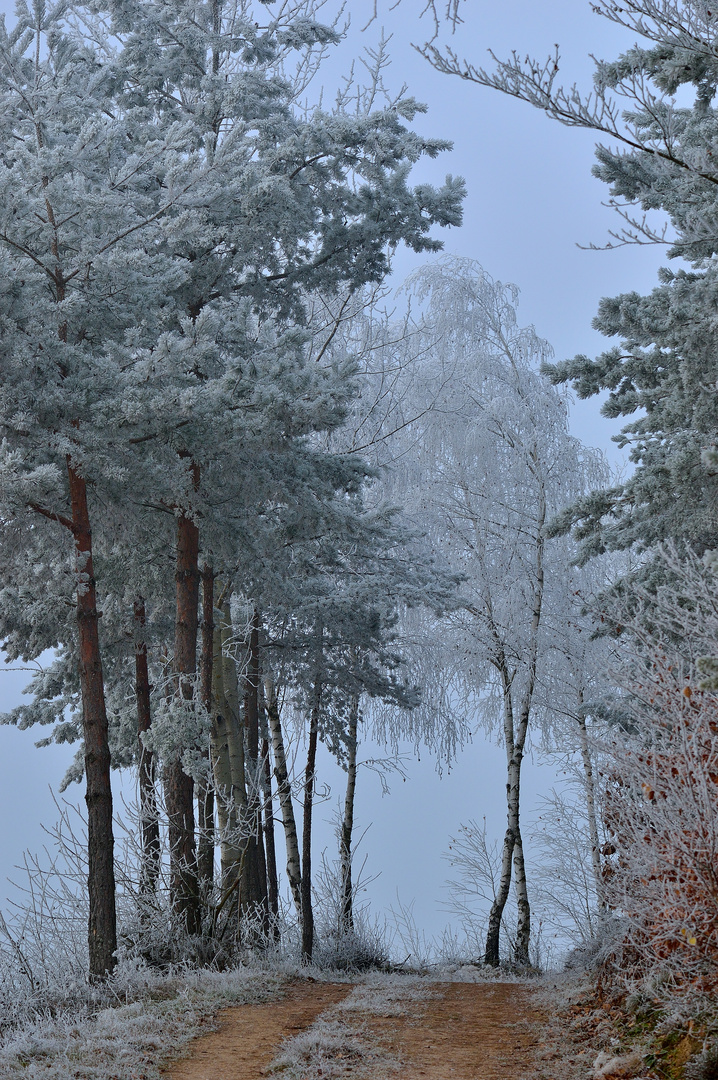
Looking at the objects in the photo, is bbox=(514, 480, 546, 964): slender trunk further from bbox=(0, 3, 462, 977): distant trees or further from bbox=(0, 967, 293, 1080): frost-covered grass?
bbox=(0, 967, 293, 1080): frost-covered grass

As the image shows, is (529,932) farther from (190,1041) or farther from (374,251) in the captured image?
(374,251)

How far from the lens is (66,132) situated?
Answer: 9406mm

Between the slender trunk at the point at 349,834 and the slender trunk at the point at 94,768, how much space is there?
5307 millimetres

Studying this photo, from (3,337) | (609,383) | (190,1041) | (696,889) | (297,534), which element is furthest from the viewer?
(297,534)

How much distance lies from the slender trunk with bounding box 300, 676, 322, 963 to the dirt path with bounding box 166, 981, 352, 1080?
12.4 ft

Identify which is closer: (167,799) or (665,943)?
(665,943)

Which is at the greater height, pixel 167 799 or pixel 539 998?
pixel 167 799

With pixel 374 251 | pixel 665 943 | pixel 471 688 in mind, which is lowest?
pixel 665 943

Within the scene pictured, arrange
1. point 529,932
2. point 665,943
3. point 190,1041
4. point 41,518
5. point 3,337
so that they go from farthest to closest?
point 529,932
point 41,518
point 3,337
point 190,1041
point 665,943

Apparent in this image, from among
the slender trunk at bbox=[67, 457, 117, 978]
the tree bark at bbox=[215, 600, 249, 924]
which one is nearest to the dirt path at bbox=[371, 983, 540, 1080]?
the slender trunk at bbox=[67, 457, 117, 978]

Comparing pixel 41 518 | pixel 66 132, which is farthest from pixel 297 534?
pixel 66 132

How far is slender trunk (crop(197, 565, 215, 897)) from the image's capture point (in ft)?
31.3

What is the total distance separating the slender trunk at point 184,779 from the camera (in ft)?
30.1

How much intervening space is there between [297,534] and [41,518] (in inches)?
114
